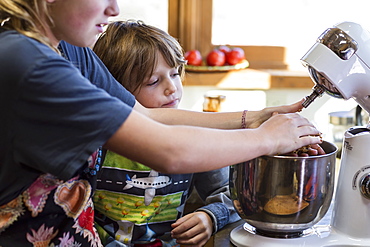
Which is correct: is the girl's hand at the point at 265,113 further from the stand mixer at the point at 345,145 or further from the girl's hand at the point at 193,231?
the girl's hand at the point at 193,231

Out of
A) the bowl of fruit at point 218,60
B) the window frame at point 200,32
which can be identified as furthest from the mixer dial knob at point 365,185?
the window frame at point 200,32

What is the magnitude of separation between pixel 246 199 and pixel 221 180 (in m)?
0.33

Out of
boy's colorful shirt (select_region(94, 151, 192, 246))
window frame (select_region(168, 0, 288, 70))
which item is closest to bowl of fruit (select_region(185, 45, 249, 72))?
window frame (select_region(168, 0, 288, 70))

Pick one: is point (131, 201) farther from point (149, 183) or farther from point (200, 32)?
point (200, 32)

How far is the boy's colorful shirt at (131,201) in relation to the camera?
4.20 feet

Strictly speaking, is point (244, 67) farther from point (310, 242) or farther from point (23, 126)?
point (23, 126)

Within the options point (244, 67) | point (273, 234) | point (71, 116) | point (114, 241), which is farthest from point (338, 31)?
point (244, 67)

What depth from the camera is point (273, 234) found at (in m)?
1.11

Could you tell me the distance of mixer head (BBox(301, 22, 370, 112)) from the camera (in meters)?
1.01

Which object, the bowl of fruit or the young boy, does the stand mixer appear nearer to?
the young boy

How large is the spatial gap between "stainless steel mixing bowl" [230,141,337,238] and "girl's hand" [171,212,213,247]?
0.43 ft

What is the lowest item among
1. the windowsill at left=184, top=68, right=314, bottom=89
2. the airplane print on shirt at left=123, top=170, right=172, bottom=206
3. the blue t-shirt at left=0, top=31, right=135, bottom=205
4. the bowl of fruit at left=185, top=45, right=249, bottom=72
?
the windowsill at left=184, top=68, right=314, bottom=89

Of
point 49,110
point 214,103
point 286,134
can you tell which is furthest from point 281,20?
point 49,110

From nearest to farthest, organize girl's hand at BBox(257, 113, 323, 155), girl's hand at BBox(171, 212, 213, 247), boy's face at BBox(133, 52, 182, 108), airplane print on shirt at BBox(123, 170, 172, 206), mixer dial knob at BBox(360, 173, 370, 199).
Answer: girl's hand at BBox(257, 113, 323, 155)
mixer dial knob at BBox(360, 173, 370, 199)
girl's hand at BBox(171, 212, 213, 247)
airplane print on shirt at BBox(123, 170, 172, 206)
boy's face at BBox(133, 52, 182, 108)
